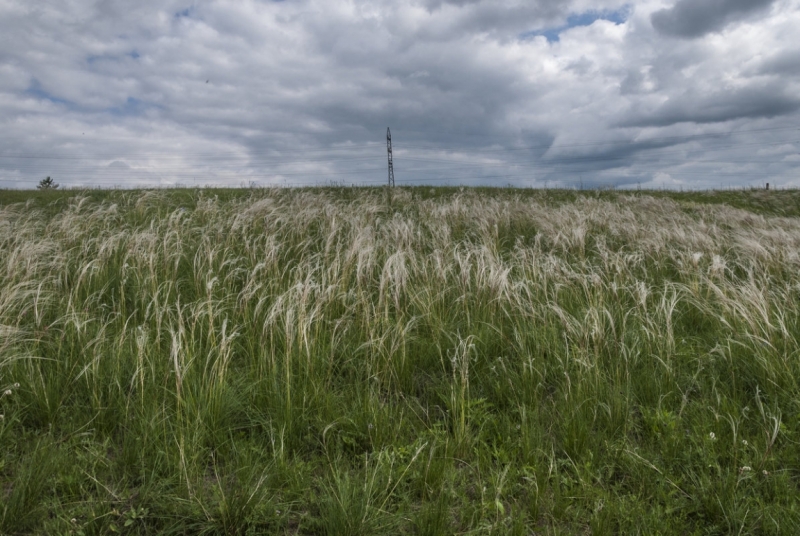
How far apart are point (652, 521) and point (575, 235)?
5356 mm

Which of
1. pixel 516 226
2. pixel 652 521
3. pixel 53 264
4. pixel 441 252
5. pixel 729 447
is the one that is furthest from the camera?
pixel 516 226

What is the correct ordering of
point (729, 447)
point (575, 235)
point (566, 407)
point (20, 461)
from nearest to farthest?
point (20, 461) → point (729, 447) → point (566, 407) → point (575, 235)

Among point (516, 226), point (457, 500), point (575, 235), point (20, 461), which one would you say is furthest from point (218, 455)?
point (516, 226)

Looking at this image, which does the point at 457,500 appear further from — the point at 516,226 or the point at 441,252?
the point at 516,226

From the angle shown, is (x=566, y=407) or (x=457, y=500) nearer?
(x=457, y=500)

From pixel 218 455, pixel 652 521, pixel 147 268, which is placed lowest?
pixel 652 521

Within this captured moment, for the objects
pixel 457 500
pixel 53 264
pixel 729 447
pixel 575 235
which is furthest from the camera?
pixel 575 235

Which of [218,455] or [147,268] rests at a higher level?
[147,268]

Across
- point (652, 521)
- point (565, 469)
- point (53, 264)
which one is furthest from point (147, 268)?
point (652, 521)

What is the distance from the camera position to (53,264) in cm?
491

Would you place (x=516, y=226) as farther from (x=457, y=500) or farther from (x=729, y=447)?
(x=457, y=500)

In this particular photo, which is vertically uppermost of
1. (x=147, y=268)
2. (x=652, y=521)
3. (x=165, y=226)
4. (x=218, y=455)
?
(x=165, y=226)

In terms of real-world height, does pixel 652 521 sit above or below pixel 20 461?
below

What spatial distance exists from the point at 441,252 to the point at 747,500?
391cm
